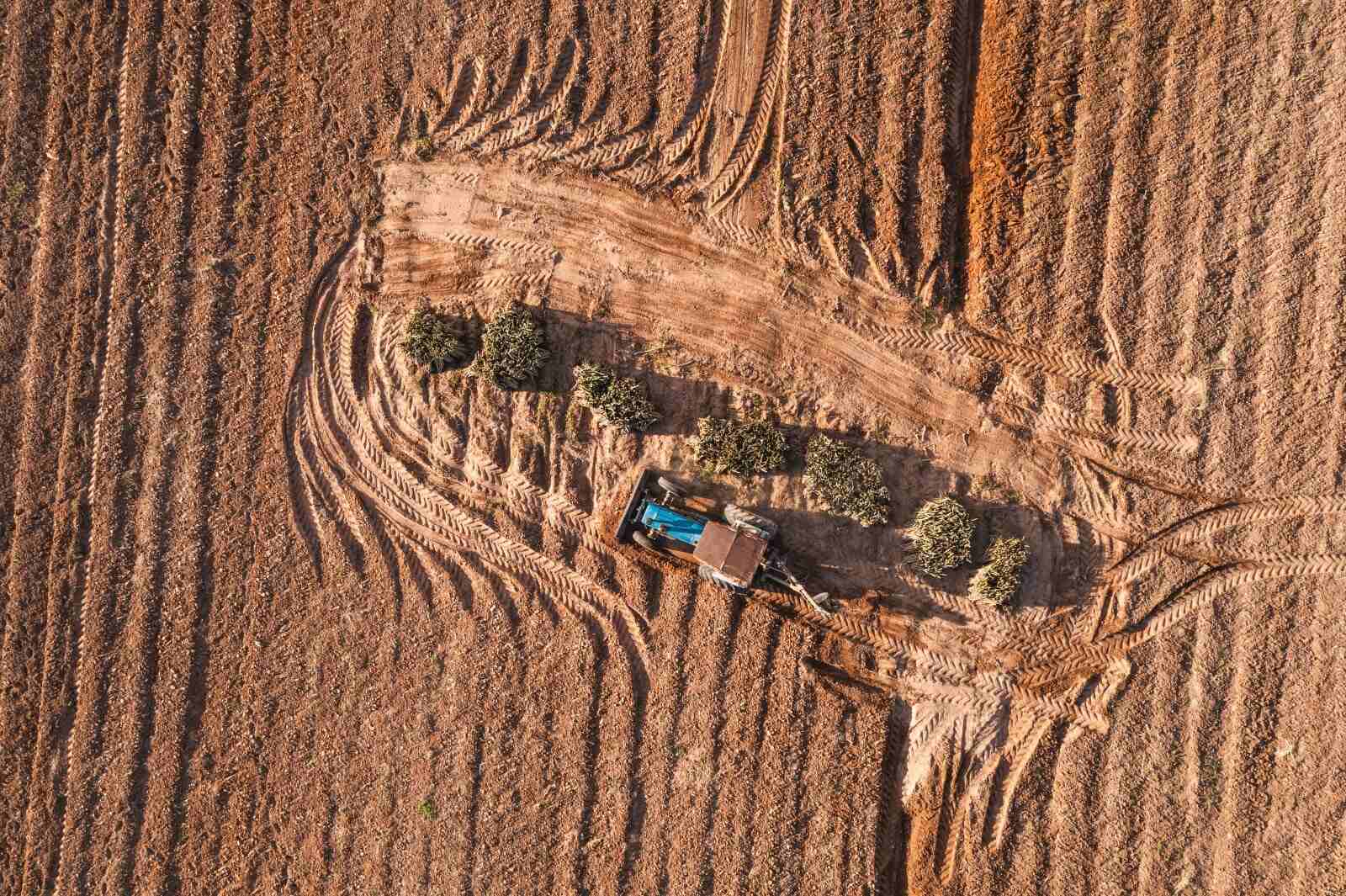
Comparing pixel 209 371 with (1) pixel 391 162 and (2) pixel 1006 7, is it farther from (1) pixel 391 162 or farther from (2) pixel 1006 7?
(2) pixel 1006 7

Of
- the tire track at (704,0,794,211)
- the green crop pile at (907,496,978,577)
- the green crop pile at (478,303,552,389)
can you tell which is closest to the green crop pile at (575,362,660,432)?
the green crop pile at (478,303,552,389)

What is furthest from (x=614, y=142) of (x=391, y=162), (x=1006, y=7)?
(x=1006, y=7)

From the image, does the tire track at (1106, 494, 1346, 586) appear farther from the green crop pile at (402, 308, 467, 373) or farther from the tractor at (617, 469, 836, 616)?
the green crop pile at (402, 308, 467, 373)

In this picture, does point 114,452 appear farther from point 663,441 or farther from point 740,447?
point 740,447

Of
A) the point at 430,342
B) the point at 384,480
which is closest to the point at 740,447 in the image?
the point at 430,342

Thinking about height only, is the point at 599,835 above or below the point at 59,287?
below
